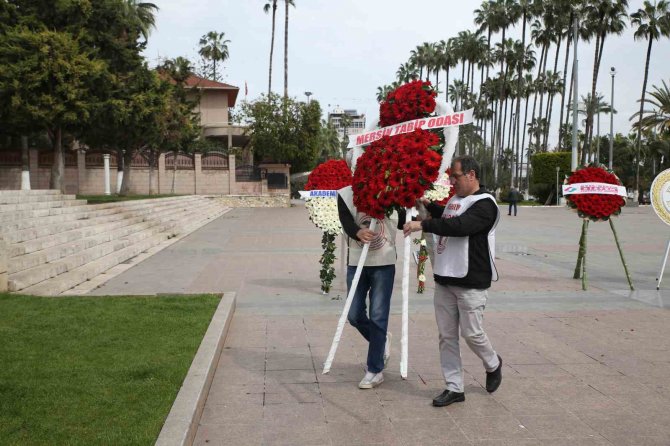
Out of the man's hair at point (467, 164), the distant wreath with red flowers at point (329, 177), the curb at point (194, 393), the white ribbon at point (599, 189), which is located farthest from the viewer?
the white ribbon at point (599, 189)

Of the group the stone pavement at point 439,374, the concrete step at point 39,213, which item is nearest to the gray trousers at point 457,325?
the stone pavement at point 439,374

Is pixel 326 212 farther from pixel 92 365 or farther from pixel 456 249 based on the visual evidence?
pixel 456 249

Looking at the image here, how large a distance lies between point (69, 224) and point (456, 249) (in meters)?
10.9

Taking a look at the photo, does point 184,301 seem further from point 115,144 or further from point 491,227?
point 115,144

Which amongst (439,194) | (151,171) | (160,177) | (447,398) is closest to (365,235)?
(447,398)

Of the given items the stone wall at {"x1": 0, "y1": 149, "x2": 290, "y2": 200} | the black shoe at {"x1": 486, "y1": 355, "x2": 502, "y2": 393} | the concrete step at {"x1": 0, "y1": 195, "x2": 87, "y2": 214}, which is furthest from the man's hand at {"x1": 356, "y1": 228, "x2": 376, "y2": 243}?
the stone wall at {"x1": 0, "y1": 149, "x2": 290, "y2": 200}

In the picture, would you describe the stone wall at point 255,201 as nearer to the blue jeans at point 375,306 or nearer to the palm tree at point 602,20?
the palm tree at point 602,20

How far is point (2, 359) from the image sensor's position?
204 inches

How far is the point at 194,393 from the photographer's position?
14.4ft

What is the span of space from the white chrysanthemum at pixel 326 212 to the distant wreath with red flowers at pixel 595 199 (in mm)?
4188

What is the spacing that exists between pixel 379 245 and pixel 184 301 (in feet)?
13.4

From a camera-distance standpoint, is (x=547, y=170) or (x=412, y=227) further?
(x=547, y=170)

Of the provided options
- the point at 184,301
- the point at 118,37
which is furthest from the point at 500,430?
the point at 118,37

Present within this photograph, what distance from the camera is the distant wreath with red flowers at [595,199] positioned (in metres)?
10.3
